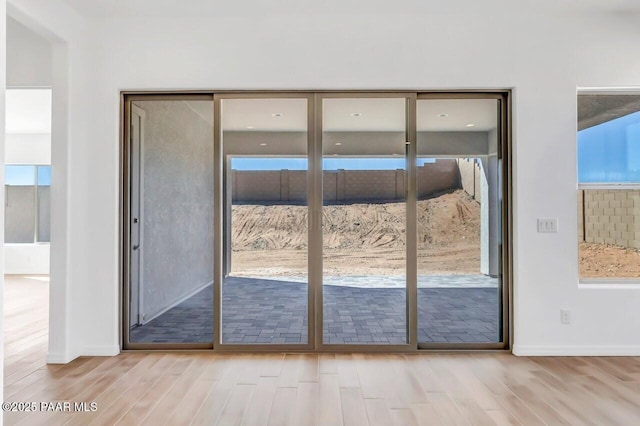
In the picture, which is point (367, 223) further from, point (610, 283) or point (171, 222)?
point (610, 283)

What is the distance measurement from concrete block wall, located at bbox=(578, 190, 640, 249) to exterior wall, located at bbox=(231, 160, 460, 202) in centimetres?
117

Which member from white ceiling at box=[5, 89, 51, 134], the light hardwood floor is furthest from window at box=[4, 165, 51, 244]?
the light hardwood floor

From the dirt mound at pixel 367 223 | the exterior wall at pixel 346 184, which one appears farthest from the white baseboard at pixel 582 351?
the exterior wall at pixel 346 184

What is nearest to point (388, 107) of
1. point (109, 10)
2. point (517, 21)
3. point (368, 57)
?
point (368, 57)

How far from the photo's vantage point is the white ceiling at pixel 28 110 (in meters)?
5.59

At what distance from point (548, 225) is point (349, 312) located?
1.89 meters

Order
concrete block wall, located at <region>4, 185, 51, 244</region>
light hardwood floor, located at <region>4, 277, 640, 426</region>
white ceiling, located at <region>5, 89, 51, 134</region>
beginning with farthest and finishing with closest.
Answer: concrete block wall, located at <region>4, 185, 51, 244</region> → white ceiling, located at <region>5, 89, 51, 134</region> → light hardwood floor, located at <region>4, 277, 640, 426</region>

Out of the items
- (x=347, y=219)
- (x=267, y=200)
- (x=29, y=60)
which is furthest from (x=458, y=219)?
(x=29, y=60)

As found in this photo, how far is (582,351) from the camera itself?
11.5 feet

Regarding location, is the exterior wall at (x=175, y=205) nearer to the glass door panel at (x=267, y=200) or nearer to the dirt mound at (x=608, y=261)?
the glass door panel at (x=267, y=200)

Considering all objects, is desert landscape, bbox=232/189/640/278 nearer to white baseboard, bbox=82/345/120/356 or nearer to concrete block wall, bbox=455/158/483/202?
concrete block wall, bbox=455/158/483/202

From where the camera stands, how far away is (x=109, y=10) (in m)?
3.48

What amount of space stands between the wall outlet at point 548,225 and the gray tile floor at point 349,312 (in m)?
0.66

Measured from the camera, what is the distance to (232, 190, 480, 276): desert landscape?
3713 mm
